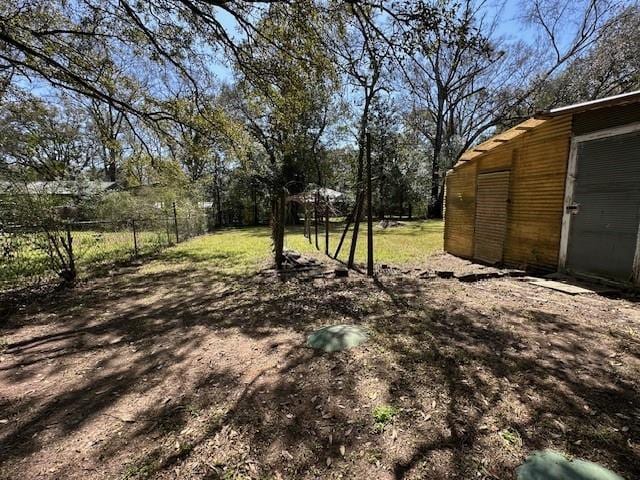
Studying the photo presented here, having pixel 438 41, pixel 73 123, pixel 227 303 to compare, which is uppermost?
pixel 73 123

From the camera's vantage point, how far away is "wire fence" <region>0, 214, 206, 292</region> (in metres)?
4.83

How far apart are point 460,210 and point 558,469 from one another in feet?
22.9

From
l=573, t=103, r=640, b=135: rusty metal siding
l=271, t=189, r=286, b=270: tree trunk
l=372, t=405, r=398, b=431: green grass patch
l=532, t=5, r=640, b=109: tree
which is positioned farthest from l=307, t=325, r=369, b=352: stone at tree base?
l=532, t=5, r=640, b=109: tree

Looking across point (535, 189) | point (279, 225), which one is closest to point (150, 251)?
point (279, 225)

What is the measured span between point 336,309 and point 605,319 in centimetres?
288

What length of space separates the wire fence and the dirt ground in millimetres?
1241

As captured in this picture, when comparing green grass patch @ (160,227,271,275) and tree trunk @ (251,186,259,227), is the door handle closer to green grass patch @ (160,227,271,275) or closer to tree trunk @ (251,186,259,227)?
green grass patch @ (160,227,271,275)

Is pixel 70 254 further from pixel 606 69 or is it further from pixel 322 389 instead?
pixel 606 69

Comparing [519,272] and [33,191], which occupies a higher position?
[33,191]

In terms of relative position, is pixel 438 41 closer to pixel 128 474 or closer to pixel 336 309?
pixel 336 309

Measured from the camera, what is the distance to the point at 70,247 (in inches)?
226

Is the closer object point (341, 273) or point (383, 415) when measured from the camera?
point (383, 415)

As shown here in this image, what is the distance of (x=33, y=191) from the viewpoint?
5.00m

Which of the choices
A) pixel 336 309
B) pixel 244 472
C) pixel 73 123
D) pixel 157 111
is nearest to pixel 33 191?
pixel 157 111
